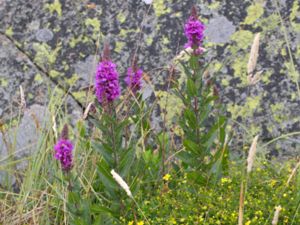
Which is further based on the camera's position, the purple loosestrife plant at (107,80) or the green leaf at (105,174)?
the green leaf at (105,174)

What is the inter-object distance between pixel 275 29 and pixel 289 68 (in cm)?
22

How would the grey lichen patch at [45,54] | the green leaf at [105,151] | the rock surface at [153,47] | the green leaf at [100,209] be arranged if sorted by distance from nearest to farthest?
1. the green leaf at [105,151]
2. the green leaf at [100,209]
3. the rock surface at [153,47]
4. the grey lichen patch at [45,54]

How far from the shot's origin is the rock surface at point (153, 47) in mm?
3828

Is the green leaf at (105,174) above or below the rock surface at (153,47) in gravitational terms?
below

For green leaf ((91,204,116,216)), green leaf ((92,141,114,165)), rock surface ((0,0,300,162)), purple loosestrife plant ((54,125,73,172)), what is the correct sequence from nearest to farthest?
purple loosestrife plant ((54,125,73,172))
green leaf ((92,141,114,165))
green leaf ((91,204,116,216))
rock surface ((0,0,300,162))

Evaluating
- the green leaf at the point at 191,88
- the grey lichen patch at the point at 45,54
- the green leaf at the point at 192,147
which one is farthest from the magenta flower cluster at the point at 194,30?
the grey lichen patch at the point at 45,54

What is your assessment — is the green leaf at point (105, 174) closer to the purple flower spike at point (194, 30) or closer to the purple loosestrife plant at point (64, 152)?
the purple loosestrife plant at point (64, 152)

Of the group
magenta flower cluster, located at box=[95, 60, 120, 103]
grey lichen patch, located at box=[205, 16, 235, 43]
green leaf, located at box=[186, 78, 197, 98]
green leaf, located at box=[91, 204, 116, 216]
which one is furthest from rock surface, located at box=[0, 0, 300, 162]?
magenta flower cluster, located at box=[95, 60, 120, 103]

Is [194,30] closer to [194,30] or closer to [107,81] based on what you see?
[194,30]

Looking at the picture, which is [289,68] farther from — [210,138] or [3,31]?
[3,31]

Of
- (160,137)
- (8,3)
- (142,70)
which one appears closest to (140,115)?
(160,137)

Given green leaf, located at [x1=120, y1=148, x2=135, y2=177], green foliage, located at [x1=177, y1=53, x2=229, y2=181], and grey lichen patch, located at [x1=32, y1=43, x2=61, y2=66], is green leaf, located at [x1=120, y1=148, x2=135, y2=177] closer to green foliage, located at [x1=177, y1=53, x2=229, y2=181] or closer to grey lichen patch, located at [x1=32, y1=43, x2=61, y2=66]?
green foliage, located at [x1=177, y1=53, x2=229, y2=181]

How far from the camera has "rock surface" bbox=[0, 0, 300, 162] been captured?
3.83 m

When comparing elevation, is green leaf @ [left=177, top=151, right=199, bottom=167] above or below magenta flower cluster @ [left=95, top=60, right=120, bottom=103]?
below
